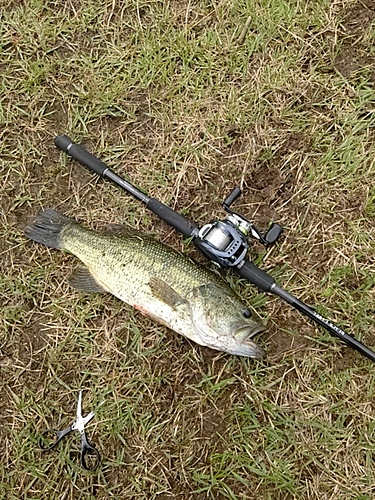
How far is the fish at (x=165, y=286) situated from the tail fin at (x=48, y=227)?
3.5 inches

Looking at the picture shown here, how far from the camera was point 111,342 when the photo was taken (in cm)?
387

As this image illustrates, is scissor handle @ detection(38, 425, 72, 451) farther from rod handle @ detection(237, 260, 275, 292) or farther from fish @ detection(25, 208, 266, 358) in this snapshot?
rod handle @ detection(237, 260, 275, 292)

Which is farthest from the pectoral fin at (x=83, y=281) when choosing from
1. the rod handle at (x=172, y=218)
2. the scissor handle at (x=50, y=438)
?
the scissor handle at (x=50, y=438)

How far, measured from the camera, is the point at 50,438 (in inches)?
150

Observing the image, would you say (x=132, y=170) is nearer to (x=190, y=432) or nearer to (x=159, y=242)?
(x=159, y=242)

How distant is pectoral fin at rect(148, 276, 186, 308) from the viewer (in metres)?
3.56

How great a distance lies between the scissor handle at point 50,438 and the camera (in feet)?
12.3

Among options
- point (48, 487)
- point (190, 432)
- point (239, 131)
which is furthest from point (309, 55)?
point (48, 487)

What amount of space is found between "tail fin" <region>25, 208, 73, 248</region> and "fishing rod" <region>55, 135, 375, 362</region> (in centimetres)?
52

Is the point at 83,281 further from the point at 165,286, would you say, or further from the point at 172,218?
the point at 172,218

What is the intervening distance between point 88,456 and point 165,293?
1.21m

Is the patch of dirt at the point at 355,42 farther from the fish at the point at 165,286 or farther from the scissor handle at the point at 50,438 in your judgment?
the scissor handle at the point at 50,438

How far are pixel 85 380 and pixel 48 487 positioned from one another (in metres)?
0.73

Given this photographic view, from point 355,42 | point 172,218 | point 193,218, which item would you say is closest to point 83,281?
point 172,218
